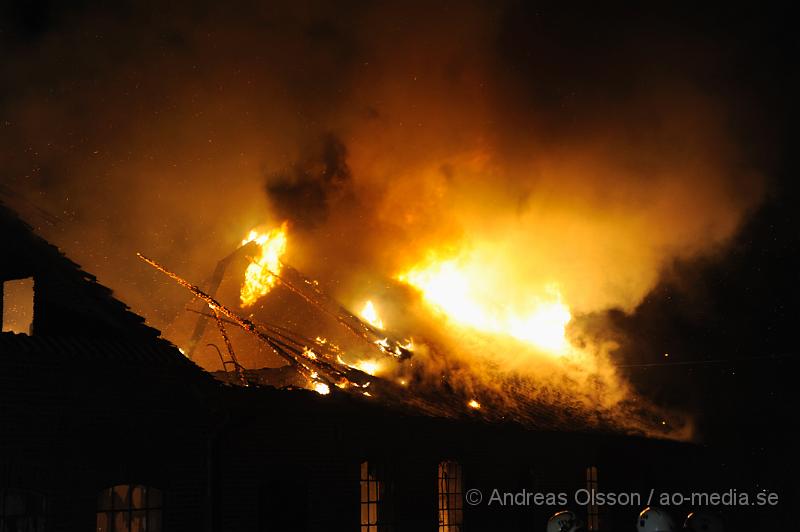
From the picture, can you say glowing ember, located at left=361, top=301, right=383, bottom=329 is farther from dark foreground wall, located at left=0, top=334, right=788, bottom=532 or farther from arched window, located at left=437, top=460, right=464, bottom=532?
arched window, located at left=437, top=460, right=464, bottom=532

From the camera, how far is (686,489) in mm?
23469

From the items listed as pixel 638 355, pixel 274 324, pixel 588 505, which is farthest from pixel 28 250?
pixel 638 355

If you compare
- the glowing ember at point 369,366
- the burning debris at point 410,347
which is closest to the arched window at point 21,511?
the burning debris at point 410,347

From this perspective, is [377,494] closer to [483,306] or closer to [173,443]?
[173,443]


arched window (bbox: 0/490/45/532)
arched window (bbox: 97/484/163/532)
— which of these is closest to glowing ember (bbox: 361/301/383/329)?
arched window (bbox: 97/484/163/532)

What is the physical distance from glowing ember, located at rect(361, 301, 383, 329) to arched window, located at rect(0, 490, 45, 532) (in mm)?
10523

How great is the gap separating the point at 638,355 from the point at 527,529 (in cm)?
1611

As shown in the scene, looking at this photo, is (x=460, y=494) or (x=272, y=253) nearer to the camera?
(x=460, y=494)

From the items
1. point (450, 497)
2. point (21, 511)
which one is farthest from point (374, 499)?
point (21, 511)

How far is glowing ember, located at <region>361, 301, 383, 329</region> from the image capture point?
20.7m

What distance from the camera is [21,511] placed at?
34.7ft

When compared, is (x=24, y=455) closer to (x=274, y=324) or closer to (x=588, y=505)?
(x=274, y=324)

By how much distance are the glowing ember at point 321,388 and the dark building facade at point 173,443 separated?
0.25 m

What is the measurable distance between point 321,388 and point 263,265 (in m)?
7.17
